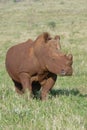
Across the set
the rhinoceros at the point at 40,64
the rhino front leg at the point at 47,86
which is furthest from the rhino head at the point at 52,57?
the rhino front leg at the point at 47,86

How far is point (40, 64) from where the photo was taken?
26.2ft

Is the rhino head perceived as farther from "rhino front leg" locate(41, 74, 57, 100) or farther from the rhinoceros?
"rhino front leg" locate(41, 74, 57, 100)

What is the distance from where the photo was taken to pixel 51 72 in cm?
797

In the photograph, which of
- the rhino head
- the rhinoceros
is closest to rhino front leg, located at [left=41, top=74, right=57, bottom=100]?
the rhinoceros

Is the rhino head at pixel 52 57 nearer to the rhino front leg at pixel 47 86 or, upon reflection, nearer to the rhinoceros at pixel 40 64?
the rhinoceros at pixel 40 64

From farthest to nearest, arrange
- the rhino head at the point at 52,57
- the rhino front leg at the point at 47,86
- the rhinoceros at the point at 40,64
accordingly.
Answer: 1. the rhino front leg at the point at 47,86
2. the rhinoceros at the point at 40,64
3. the rhino head at the point at 52,57

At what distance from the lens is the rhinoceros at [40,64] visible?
772 cm

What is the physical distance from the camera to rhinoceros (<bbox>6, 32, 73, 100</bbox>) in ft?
25.3

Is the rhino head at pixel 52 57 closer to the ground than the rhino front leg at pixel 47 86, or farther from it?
farther from it

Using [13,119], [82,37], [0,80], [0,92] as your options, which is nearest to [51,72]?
[0,92]

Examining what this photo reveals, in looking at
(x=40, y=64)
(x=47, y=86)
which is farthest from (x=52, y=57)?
(x=47, y=86)

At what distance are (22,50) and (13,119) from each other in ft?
8.58

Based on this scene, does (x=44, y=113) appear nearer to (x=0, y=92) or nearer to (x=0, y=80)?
(x=0, y=92)

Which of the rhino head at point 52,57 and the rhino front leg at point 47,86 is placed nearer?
the rhino head at point 52,57
